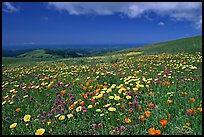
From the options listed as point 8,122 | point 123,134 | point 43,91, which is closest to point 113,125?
point 123,134

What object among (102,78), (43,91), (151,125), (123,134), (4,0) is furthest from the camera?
(102,78)

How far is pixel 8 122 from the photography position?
16.1 ft

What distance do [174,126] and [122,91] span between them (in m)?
2.18

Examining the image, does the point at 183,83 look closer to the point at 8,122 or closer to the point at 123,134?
the point at 123,134

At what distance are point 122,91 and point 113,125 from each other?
5.61ft

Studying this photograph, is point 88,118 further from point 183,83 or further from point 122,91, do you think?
point 183,83

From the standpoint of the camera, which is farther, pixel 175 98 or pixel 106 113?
pixel 175 98

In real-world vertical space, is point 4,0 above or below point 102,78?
above

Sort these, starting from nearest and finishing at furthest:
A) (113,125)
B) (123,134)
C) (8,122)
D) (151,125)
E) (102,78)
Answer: (123,134) → (151,125) → (113,125) → (8,122) → (102,78)

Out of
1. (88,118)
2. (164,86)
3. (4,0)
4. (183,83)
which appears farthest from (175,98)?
(4,0)

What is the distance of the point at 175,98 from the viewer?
505cm

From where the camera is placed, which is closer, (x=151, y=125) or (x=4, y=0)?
(x=151, y=125)

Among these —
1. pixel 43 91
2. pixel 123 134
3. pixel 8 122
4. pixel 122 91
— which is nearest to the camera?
pixel 123 134

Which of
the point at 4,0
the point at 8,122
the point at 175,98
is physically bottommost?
the point at 8,122
